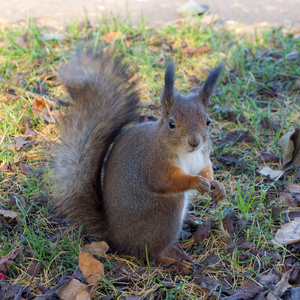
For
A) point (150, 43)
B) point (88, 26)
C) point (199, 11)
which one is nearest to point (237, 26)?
point (199, 11)

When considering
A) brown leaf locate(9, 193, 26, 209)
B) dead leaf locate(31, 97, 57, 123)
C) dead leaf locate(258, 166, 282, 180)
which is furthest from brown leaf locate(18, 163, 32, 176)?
dead leaf locate(258, 166, 282, 180)

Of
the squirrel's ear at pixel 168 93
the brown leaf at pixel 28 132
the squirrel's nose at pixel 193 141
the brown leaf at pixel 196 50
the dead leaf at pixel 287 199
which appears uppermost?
the squirrel's ear at pixel 168 93

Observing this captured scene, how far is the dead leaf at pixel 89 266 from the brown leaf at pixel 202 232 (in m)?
0.50

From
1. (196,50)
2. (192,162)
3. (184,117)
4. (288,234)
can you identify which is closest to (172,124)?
(184,117)

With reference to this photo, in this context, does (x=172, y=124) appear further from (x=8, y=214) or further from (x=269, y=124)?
(x=269, y=124)

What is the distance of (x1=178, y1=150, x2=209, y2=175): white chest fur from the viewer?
6.17ft

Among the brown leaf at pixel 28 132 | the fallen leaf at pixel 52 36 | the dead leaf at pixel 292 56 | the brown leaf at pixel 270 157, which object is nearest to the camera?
the brown leaf at pixel 270 157

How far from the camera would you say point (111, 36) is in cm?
359

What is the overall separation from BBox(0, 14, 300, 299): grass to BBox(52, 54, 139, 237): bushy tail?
166 millimetres

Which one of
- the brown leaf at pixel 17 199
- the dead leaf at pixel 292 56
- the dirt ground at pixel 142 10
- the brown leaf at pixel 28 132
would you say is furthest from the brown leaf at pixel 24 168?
the dead leaf at pixel 292 56

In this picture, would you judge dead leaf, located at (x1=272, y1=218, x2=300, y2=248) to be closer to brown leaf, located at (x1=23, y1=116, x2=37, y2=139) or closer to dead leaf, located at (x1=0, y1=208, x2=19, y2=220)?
dead leaf, located at (x1=0, y1=208, x2=19, y2=220)

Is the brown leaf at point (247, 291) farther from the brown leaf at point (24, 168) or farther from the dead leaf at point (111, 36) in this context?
the dead leaf at point (111, 36)

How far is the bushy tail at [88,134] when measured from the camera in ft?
6.18

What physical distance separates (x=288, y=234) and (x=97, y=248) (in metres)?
0.85
